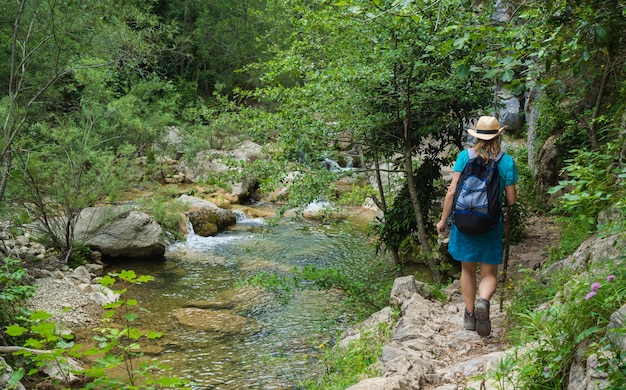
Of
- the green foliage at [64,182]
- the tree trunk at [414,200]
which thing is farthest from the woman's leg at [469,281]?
the green foliage at [64,182]

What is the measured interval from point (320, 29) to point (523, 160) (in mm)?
7483

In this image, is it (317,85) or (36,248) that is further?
(36,248)

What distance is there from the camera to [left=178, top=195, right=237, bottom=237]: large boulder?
42.5 ft

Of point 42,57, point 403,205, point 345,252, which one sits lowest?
point 345,252

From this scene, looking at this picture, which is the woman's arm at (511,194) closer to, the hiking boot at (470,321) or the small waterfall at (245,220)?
the hiking boot at (470,321)

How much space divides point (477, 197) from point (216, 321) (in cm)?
501

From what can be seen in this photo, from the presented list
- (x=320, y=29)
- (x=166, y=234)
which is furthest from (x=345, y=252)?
(x=320, y=29)

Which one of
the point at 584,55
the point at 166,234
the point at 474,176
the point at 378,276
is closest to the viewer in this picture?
the point at 584,55

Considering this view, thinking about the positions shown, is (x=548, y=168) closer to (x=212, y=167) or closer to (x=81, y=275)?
(x=81, y=275)

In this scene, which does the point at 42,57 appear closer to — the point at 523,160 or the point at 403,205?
the point at 403,205

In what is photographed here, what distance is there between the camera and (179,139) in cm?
1936

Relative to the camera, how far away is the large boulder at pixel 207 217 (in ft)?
42.5

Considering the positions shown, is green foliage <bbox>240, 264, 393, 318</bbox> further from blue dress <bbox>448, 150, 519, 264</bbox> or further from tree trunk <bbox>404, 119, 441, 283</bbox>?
blue dress <bbox>448, 150, 519, 264</bbox>

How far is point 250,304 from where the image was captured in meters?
8.26
